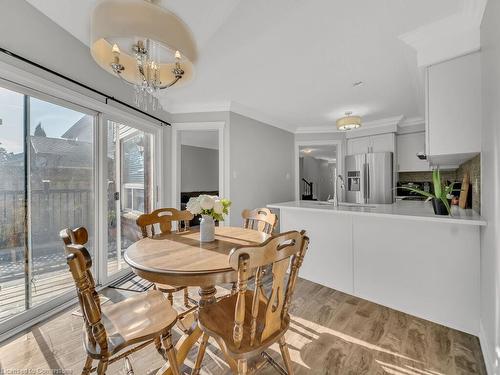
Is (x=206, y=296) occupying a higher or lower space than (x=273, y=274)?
lower

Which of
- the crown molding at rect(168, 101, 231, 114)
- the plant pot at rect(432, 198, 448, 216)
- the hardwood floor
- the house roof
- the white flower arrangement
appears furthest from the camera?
the crown molding at rect(168, 101, 231, 114)

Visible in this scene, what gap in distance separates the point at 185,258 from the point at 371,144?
14.8ft

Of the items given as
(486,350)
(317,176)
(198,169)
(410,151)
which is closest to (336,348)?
(486,350)

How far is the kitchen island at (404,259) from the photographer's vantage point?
1845 millimetres

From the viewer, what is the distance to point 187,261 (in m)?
1.24

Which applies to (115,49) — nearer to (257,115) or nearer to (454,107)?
(454,107)

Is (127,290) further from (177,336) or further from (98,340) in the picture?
(98,340)

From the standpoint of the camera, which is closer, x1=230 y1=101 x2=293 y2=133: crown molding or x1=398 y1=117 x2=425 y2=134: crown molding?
x1=230 y1=101 x2=293 y2=133: crown molding

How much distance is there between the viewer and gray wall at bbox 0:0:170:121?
1667 mm

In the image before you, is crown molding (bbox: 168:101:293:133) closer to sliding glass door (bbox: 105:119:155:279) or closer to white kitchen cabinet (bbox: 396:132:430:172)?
sliding glass door (bbox: 105:119:155:279)

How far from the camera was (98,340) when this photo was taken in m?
0.98

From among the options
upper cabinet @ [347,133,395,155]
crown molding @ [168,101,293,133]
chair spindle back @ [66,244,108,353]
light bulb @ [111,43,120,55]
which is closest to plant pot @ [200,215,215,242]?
chair spindle back @ [66,244,108,353]

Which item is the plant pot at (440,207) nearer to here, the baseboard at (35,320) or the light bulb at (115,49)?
the light bulb at (115,49)

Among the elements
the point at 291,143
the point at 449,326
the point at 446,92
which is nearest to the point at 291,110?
the point at 291,143
